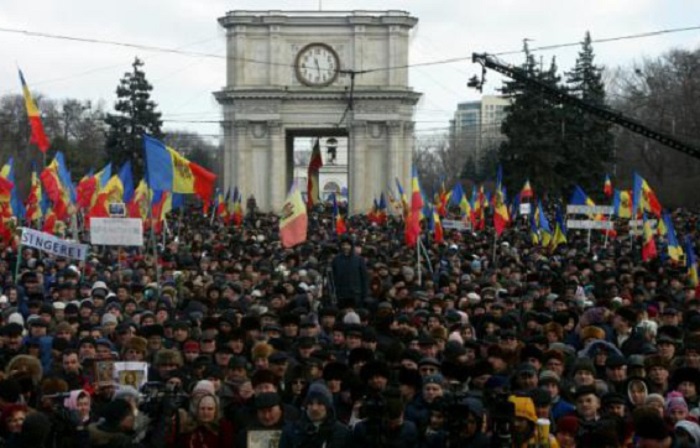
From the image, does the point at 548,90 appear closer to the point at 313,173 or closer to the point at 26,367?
the point at 26,367

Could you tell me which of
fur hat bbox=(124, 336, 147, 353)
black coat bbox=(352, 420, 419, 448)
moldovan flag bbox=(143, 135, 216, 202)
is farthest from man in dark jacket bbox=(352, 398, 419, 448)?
moldovan flag bbox=(143, 135, 216, 202)

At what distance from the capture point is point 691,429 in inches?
384

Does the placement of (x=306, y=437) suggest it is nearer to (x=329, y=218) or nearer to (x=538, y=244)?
(x=538, y=244)

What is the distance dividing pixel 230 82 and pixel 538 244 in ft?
125

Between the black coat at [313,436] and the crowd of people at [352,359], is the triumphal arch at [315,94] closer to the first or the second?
the crowd of people at [352,359]

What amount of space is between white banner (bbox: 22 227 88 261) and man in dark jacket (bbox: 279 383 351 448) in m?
11.5

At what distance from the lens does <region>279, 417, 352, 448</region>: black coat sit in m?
9.61

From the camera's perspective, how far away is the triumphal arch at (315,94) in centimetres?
7006

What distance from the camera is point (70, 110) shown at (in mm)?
113000

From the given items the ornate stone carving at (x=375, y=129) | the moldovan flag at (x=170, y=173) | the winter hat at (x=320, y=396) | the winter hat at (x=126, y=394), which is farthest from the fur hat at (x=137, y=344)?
the ornate stone carving at (x=375, y=129)

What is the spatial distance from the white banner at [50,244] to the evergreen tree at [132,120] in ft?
179

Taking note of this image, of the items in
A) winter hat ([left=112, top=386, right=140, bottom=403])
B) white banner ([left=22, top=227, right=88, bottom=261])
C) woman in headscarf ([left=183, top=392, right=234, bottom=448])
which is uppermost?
white banner ([left=22, top=227, right=88, bottom=261])

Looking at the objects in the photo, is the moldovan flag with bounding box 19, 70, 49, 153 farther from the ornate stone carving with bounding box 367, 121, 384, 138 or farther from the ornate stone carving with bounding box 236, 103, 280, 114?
the ornate stone carving with bounding box 367, 121, 384, 138

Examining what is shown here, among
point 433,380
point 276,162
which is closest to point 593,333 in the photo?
point 433,380
